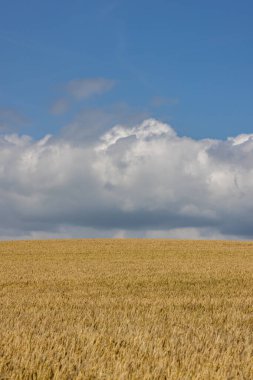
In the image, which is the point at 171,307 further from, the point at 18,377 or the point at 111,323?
the point at 18,377

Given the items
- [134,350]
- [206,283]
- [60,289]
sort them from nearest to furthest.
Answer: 1. [134,350]
2. [60,289]
3. [206,283]

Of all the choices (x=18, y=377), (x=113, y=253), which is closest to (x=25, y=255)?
(x=113, y=253)

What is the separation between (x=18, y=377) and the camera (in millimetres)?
4918

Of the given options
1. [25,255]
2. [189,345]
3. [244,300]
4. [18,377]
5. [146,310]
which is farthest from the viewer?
[25,255]

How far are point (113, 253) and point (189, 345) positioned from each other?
33037mm

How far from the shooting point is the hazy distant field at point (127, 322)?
5414 mm

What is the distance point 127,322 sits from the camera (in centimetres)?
950

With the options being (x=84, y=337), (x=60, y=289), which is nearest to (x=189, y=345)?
(x=84, y=337)

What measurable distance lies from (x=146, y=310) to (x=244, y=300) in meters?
4.32

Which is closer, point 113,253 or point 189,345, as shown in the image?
point 189,345

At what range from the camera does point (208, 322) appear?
1101cm

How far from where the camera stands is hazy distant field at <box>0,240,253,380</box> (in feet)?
17.8

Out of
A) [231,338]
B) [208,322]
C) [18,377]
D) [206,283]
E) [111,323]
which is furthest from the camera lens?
[206,283]

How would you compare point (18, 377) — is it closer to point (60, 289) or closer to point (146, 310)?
point (146, 310)
